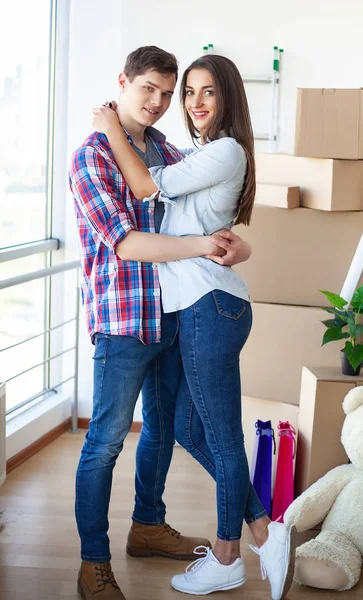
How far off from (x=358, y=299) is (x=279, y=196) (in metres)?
0.44

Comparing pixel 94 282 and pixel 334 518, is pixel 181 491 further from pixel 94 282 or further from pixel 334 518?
pixel 94 282

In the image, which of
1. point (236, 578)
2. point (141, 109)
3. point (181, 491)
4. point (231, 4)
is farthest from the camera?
point (231, 4)

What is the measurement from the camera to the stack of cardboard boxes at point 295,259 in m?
2.56

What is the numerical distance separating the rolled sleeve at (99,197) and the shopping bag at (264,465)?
3.24 ft

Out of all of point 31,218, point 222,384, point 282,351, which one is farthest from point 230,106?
point 31,218

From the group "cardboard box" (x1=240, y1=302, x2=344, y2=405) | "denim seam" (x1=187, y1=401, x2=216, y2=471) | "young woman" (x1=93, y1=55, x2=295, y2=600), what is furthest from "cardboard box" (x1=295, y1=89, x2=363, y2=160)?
"denim seam" (x1=187, y1=401, x2=216, y2=471)

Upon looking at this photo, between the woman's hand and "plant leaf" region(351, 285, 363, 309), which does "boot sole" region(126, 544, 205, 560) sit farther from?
the woman's hand

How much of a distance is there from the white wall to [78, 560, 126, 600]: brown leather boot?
1843 millimetres

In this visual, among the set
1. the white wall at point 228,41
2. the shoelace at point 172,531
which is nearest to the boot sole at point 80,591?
the shoelace at point 172,531

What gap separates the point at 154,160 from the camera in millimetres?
1947

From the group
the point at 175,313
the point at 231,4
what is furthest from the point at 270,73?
the point at 175,313

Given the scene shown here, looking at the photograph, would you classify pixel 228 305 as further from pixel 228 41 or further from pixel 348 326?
pixel 228 41

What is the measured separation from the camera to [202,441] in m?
2.05

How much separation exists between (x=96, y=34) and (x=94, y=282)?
5.63 ft
